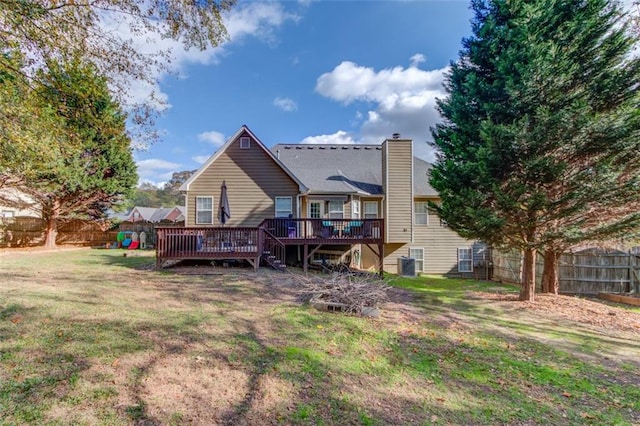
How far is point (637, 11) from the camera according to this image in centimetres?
745

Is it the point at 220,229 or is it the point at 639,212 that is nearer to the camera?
the point at 639,212

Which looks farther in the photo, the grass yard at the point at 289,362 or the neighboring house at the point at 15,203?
the neighboring house at the point at 15,203

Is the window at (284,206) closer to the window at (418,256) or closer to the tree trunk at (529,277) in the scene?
the window at (418,256)

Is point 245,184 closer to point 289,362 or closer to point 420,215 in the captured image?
point 420,215

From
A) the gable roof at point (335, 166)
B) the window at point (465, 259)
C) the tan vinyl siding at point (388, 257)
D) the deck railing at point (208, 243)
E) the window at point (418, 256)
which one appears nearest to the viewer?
the deck railing at point (208, 243)

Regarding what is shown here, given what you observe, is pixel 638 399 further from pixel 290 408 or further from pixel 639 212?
pixel 639 212

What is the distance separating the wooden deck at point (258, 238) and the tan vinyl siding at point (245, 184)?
2.03 m

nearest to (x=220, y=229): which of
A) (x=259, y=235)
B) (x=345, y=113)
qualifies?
(x=259, y=235)

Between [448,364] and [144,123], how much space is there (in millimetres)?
7573

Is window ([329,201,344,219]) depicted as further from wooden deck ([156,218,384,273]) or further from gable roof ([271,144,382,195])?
wooden deck ([156,218,384,273])

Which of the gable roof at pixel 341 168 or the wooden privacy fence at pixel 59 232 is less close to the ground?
the gable roof at pixel 341 168

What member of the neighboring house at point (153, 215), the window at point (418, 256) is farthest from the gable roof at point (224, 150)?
the neighboring house at point (153, 215)

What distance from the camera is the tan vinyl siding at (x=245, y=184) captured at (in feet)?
46.2

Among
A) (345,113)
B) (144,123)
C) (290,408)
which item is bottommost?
(290,408)
